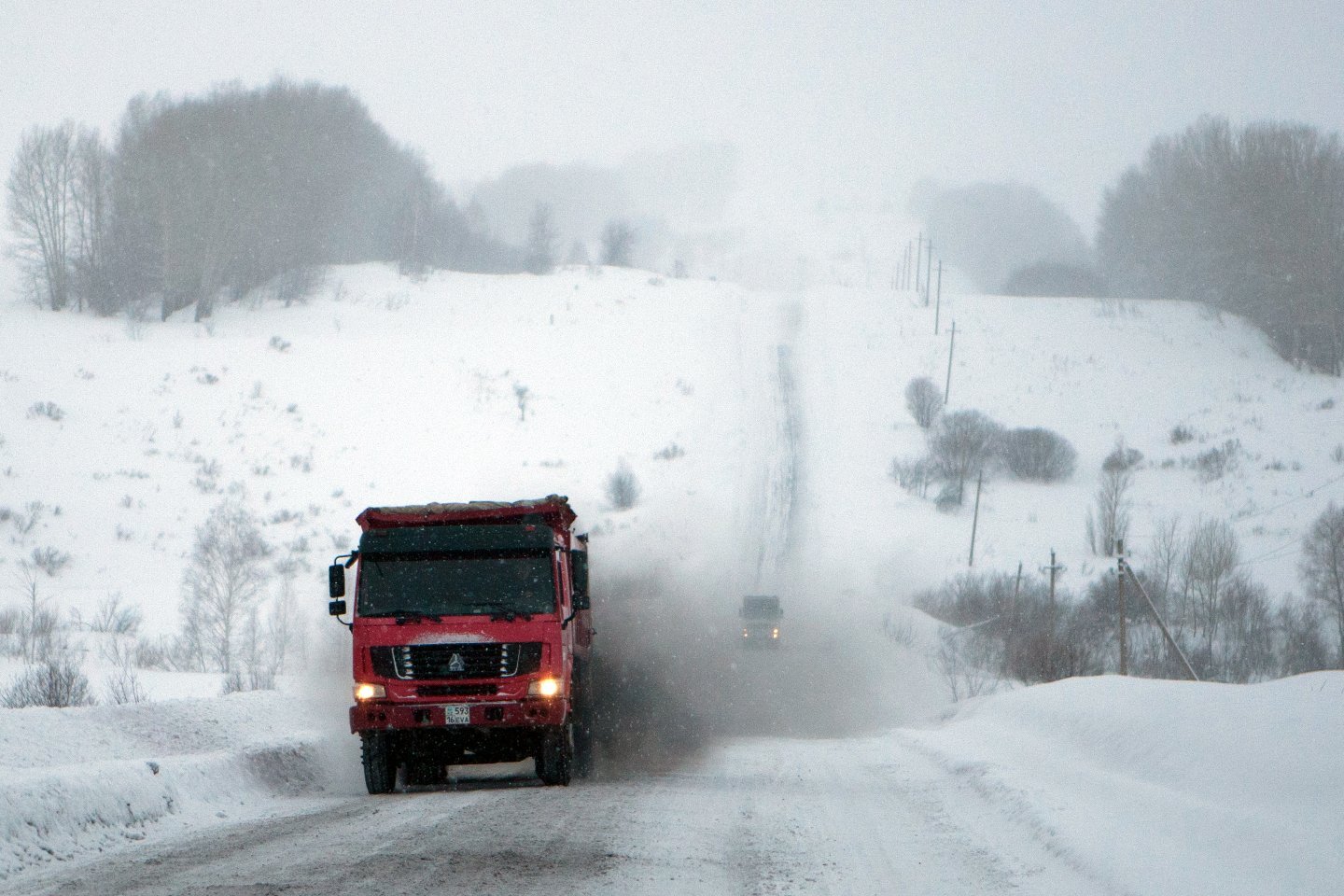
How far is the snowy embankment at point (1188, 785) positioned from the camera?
7.10m

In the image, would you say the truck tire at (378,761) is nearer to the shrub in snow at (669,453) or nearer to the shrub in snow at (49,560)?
the shrub in snow at (49,560)

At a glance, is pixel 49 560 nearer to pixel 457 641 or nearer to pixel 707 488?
pixel 707 488

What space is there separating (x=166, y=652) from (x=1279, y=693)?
26.1 m

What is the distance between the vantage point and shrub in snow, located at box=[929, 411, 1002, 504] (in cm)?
6081

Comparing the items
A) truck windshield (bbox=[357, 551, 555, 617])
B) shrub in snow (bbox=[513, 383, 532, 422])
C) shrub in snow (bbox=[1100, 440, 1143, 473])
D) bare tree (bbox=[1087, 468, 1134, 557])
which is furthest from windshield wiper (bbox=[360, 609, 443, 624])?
shrub in snow (bbox=[1100, 440, 1143, 473])

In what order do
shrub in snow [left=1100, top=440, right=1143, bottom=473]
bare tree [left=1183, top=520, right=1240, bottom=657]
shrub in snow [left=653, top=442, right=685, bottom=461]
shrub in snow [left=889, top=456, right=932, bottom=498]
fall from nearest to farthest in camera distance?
bare tree [left=1183, top=520, right=1240, bottom=657] → shrub in snow [left=653, top=442, right=685, bottom=461] → shrub in snow [left=889, top=456, right=932, bottom=498] → shrub in snow [left=1100, top=440, right=1143, bottom=473]

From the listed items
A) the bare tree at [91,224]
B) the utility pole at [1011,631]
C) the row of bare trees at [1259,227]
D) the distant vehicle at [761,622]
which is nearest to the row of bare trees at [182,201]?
the bare tree at [91,224]

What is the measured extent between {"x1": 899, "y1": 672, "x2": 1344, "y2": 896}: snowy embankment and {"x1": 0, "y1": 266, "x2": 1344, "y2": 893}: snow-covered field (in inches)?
1.5

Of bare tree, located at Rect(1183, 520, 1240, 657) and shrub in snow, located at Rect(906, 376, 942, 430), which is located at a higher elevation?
shrub in snow, located at Rect(906, 376, 942, 430)

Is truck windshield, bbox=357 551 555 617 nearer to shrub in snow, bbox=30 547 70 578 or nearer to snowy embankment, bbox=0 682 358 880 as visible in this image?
snowy embankment, bbox=0 682 358 880

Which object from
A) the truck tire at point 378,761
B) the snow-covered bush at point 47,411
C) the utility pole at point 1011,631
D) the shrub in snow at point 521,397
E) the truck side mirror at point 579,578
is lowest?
the utility pole at point 1011,631

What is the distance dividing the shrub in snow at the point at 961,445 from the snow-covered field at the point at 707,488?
157 cm

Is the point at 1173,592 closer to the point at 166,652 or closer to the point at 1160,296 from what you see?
the point at 166,652

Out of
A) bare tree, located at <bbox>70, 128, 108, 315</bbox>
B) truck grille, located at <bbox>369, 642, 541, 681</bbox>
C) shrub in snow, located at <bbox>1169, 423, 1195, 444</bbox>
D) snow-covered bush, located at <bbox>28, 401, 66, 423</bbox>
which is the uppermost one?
bare tree, located at <bbox>70, 128, 108, 315</bbox>
